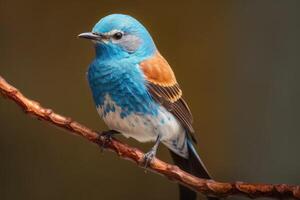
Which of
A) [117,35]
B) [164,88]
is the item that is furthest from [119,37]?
[164,88]

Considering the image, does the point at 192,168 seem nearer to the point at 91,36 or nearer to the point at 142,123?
the point at 142,123

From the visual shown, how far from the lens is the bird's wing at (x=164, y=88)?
0.97m

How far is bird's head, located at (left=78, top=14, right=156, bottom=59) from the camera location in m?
0.90

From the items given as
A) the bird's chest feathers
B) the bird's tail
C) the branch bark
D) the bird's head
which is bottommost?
the bird's tail

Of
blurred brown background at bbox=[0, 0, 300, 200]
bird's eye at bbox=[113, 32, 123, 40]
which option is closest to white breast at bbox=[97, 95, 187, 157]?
bird's eye at bbox=[113, 32, 123, 40]

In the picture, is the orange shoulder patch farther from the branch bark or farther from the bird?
the branch bark

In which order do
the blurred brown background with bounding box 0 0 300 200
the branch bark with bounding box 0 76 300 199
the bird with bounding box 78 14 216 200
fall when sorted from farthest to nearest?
the blurred brown background with bounding box 0 0 300 200
the bird with bounding box 78 14 216 200
the branch bark with bounding box 0 76 300 199

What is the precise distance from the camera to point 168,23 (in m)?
1.21

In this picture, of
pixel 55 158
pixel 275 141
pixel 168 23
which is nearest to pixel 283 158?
pixel 275 141

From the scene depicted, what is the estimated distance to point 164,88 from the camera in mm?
984

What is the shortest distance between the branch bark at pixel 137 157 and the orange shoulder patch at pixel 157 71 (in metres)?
0.14

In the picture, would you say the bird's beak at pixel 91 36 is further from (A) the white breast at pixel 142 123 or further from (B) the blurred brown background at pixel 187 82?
(B) the blurred brown background at pixel 187 82

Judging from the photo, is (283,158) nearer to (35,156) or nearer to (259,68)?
(259,68)

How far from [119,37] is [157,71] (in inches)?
4.0
